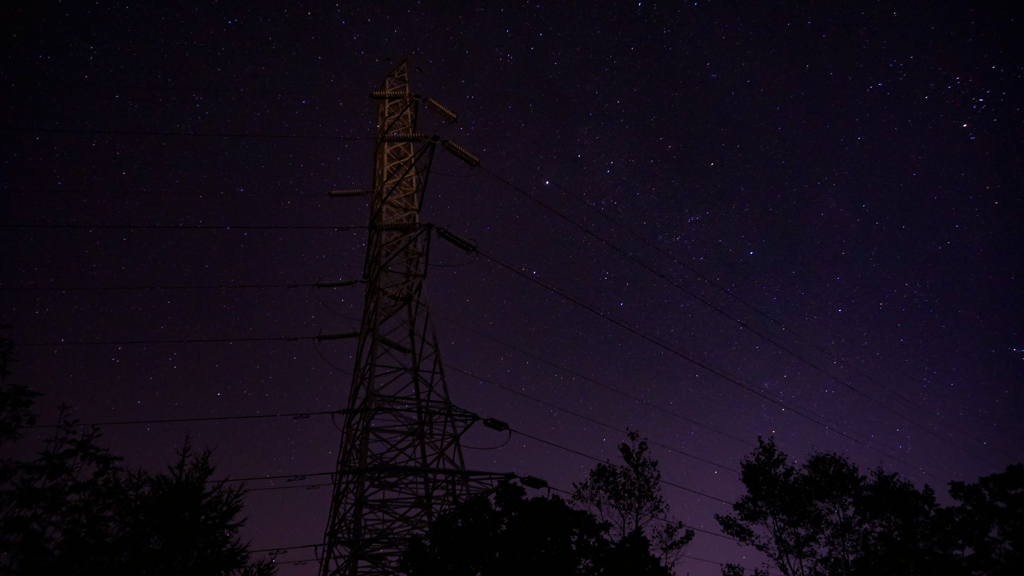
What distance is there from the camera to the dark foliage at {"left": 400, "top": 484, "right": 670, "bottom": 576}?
13.1 metres

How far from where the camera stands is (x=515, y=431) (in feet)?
58.9

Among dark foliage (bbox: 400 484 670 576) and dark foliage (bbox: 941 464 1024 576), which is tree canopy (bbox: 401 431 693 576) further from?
dark foliage (bbox: 941 464 1024 576)

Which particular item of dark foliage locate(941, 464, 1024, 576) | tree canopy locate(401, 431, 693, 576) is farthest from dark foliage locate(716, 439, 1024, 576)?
tree canopy locate(401, 431, 693, 576)

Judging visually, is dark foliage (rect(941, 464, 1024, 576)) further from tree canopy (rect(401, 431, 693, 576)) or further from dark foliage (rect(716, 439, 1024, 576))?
tree canopy (rect(401, 431, 693, 576))

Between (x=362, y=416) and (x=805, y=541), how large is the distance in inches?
1051

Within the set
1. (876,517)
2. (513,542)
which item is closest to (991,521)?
(876,517)

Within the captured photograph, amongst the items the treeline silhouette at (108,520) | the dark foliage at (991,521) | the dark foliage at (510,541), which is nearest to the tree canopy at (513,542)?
the dark foliage at (510,541)

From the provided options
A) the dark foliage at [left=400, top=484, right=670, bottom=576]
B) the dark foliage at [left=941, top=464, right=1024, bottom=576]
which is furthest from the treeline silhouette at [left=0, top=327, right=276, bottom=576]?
the dark foliage at [left=941, top=464, right=1024, bottom=576]

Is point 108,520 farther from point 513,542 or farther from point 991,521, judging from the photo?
point 991,521

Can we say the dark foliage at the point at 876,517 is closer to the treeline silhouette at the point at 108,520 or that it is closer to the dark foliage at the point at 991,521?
the dark foliage at the point at 991,521

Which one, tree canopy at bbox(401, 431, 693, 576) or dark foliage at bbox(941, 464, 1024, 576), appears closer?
tree canopy at bbox(401, 431, 693, 576)

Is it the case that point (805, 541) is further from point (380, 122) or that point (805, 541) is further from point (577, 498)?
point (380, 122)

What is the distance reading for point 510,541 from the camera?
13602mm

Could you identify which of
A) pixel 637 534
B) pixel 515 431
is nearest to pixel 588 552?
pixel 515 431
